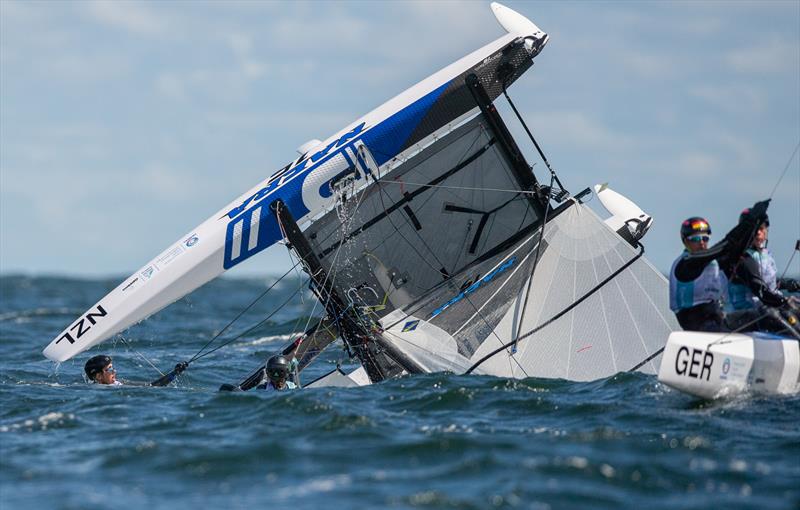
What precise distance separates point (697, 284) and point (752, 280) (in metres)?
0.43

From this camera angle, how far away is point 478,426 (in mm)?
8156

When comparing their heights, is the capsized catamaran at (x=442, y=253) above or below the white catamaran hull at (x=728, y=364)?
above

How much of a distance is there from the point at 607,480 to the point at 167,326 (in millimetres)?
16902

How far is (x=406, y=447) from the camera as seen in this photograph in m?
7.50

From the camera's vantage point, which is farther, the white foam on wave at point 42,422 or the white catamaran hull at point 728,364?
the white foam on wave at point 42,422

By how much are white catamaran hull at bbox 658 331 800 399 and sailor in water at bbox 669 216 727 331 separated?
27 cm

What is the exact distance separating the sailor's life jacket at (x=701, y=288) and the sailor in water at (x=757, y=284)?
0.20 meters

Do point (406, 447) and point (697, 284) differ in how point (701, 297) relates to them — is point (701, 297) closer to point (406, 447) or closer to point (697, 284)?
point (697, 284)

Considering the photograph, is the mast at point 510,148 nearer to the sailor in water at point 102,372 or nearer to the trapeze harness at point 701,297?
the trapeze harness at point 701,297

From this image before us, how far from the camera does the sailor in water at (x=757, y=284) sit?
9.00m

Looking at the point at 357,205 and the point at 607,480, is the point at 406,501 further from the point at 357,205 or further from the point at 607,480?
the point at 357,205

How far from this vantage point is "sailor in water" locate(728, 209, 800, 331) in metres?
9.00

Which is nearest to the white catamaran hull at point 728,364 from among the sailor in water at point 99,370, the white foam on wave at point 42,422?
the white foam on wave at point 42,422

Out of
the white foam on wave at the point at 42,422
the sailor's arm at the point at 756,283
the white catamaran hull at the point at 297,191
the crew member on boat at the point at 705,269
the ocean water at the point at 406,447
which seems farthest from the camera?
the white catamaran hull at the point at 297,191
